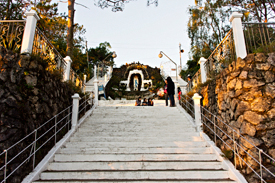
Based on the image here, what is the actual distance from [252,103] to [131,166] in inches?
108

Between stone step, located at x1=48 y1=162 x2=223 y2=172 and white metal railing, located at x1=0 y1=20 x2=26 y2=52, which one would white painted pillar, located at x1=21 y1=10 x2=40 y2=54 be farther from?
stone step, located at x1=48 y1=162 x2=223 y2=172

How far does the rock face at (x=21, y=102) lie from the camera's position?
348cm

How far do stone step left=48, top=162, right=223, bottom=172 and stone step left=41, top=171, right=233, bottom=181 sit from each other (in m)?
0.23

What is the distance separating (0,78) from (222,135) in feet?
16.4

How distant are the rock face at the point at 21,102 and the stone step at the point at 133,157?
643 millimetres

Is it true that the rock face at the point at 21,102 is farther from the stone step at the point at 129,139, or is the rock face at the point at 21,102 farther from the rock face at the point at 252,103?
the rock face at the point at 252,103

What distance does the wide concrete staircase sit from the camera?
3736mm

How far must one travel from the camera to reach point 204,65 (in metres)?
7.80

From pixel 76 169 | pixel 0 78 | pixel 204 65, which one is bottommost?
pixel 76 169

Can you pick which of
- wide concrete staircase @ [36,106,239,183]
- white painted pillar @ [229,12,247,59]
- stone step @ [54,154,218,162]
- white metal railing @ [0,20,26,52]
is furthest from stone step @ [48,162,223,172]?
white metal railing @ [0,20,26,52]

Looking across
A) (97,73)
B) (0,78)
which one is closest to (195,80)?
(0,78)

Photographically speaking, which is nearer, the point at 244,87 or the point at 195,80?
the point at 244,87

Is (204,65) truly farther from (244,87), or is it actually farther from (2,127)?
(2,127)

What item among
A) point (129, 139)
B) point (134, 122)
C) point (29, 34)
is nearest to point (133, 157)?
point (129, 139)
